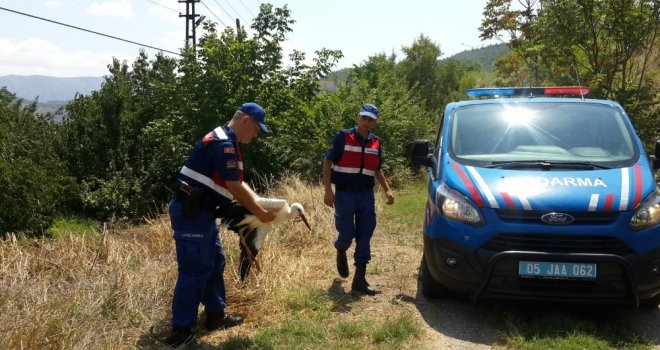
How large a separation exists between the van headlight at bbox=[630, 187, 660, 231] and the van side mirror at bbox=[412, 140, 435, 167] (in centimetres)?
173

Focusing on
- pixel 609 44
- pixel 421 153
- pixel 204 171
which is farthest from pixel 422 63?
pixel 204 171

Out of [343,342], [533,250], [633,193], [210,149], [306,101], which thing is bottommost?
[343,342]

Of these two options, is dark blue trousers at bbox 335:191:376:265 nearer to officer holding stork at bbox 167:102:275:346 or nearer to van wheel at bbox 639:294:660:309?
officer holding stork at bbox 167:102:275:346

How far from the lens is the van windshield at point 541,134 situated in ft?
15.5

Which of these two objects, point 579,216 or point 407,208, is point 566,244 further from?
point 407,208

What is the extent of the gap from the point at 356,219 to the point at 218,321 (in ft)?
5.44

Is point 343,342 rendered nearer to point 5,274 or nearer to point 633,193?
point 633,193

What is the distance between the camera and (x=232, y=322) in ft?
14.1

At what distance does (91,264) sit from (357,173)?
2512mm

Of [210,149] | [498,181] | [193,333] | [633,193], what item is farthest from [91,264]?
[633,193]

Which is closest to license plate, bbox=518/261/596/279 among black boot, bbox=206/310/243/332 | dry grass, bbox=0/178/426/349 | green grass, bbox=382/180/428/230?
dry grass, bbox=0/178/426/349

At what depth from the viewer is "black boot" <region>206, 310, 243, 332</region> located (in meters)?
4.22

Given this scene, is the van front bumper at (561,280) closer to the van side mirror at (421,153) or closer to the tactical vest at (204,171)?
the van side mirror at (421,153)

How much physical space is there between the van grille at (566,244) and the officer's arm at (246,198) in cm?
167
